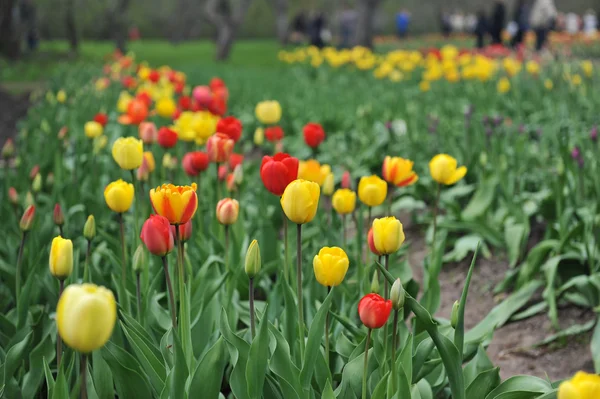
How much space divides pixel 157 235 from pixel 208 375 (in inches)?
12.9

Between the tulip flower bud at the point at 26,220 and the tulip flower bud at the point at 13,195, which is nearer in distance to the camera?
the tulip flower bud at the point at 26,220

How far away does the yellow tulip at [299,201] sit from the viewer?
1467 mm

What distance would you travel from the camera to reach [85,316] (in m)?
0.98

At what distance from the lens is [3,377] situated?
5.64 feet

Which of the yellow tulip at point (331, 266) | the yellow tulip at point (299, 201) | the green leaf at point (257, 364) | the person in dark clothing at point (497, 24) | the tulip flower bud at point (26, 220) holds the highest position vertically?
the yellow tulip at point (299, 201)

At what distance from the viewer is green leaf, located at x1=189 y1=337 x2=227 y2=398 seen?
1515 mm

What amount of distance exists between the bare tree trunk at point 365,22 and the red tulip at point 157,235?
17188 millimetres

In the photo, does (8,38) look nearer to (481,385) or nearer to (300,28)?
(300,28)

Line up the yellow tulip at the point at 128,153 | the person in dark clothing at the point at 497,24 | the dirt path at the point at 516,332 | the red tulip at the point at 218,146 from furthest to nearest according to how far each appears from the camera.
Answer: the person in dark clothing at the point at 497,24 < the dirt path at the point at 516,332 < the red tulip at the point at 218,146 < the yellow tulip at the point at 128,153

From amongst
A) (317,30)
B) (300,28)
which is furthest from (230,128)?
(300,28)

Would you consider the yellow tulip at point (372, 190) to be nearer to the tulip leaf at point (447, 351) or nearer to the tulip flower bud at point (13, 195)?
the tulip leaf at point (447, 351)

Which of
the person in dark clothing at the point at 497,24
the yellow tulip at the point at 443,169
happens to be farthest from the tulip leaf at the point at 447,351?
the person in dark clothing at the point at 497,24

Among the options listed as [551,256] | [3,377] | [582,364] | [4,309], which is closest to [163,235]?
[3,377]

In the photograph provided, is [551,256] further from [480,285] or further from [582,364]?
[582,364]
